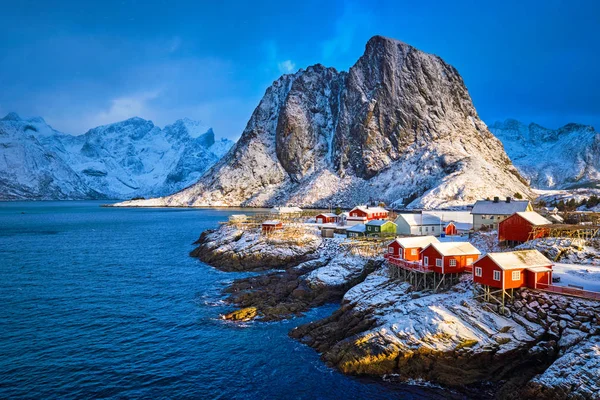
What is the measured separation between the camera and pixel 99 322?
125 ft

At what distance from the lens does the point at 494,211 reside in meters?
64.5

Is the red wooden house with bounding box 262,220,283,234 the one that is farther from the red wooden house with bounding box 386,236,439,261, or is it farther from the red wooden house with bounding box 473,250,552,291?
the red wooden house with bounding box 473,250,552,291

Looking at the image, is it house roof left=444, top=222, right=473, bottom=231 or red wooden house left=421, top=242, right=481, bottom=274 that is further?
house roof left=444, top=222, right=473, bottom=231

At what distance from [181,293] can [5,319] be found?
16.9 metres

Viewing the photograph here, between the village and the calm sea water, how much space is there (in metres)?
10.3

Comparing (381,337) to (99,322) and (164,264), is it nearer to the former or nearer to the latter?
(99,322)

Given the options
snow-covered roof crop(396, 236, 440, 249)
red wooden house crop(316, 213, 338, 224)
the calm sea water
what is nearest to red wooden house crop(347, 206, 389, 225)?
red wooden house crop(316, 213, 338, 224)

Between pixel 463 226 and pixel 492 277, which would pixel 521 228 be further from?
pixel 463 226

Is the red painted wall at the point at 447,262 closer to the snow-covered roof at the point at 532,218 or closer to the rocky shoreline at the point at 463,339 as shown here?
the rocky shoreline at the point at 463,339

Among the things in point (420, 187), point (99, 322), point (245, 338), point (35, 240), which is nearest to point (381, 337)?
point (245, 338)

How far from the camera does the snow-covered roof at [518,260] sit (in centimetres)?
3160

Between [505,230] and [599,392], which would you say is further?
[505,230]

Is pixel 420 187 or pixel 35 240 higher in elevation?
pixel 420 187

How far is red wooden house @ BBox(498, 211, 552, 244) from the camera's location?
4653 centimetres
